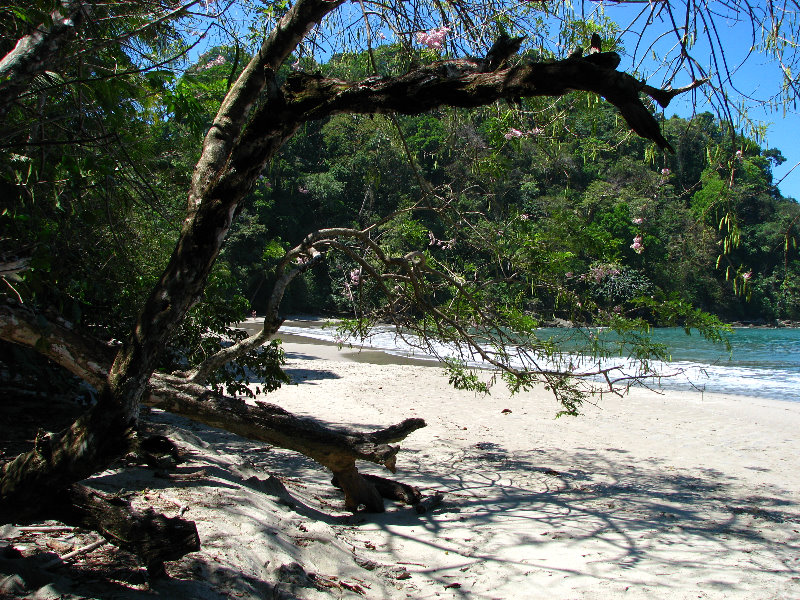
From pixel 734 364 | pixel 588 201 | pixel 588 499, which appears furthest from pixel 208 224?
pixel 734 364

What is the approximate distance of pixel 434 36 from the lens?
Answer: 509 centimetres

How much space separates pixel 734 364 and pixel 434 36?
63.3 feet

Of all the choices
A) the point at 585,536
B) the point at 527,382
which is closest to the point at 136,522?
the point at 585,536

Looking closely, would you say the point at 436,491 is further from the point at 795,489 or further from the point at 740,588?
the point at 795,489

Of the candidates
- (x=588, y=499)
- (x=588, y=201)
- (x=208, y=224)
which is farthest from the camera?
(x=588, y=201)

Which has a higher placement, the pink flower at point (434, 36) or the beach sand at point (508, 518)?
the pink flower at point (434, 36)

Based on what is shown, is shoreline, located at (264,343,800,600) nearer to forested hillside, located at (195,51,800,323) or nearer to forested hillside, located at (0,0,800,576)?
forested hillside, located at (0,0,800,576)

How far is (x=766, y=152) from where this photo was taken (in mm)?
2816

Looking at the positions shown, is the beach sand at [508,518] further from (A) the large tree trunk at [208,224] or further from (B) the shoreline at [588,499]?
(A) the large tree trunk at [208,224]

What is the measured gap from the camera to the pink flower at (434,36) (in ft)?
16.6

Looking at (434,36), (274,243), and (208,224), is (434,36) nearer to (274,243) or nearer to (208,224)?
(274,243)

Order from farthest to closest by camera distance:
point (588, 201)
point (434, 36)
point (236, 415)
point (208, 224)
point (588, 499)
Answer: point (588, 201), point (588, 499), point (434, 36), point (236, 415), point (208, 224)

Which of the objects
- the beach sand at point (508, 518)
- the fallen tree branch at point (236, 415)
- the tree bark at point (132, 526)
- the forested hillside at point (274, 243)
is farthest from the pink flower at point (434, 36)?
the tree bark at point (132, 526)

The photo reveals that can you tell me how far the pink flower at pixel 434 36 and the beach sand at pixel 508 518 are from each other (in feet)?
12.5
